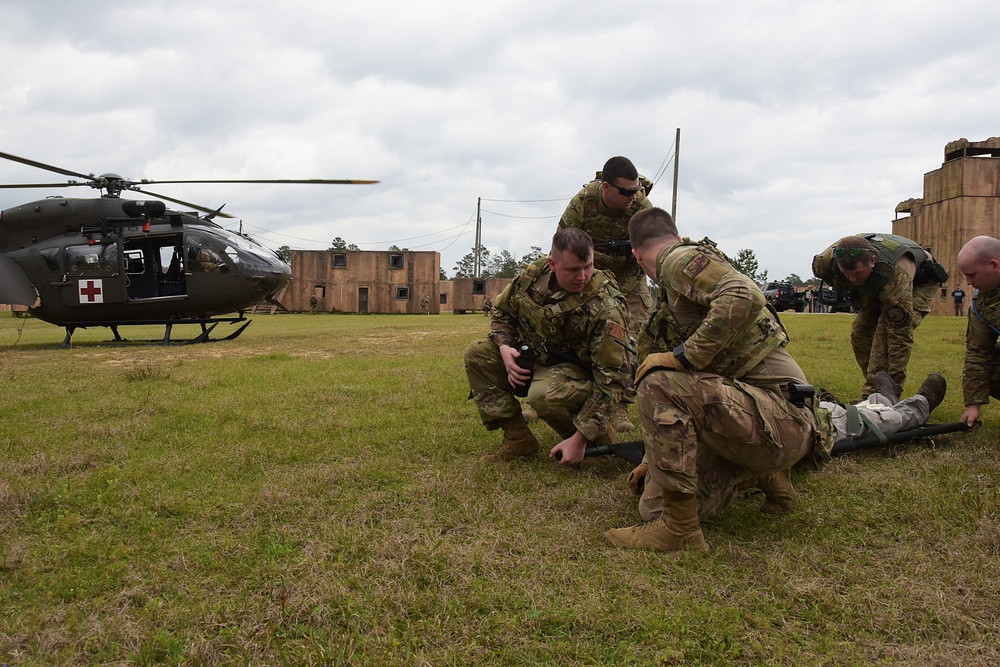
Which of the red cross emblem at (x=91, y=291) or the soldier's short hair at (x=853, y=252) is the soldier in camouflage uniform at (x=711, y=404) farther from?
the red cross emblem at (x=91, y=291)

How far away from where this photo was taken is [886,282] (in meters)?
5.33

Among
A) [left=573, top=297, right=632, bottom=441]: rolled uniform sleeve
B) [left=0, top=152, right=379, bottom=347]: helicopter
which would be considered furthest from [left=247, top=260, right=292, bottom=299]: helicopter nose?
[left=573, top=297, right=632, bottom=441]: rolled uniform sleeve

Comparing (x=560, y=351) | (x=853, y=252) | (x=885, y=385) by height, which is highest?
(x=853, y=252)

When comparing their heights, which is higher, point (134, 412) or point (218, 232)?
point (218, 232)

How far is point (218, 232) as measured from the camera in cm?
1184

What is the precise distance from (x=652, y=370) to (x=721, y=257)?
60 cm

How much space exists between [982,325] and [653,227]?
9.35 feet

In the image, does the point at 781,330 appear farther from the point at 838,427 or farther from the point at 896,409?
the point at 896,409

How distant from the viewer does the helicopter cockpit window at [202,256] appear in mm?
11477

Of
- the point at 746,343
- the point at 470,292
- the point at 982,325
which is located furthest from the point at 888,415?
the point at 470,292

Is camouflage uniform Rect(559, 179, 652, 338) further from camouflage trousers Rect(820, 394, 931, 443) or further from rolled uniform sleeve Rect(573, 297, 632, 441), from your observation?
camouflage trousers Rect(820, 394, 931, 443)

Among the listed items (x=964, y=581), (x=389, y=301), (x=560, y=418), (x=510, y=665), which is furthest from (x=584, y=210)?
(x=389, y=301)

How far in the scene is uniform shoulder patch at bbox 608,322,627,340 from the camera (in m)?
3.55

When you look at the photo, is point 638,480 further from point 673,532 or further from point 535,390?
point 535,390
